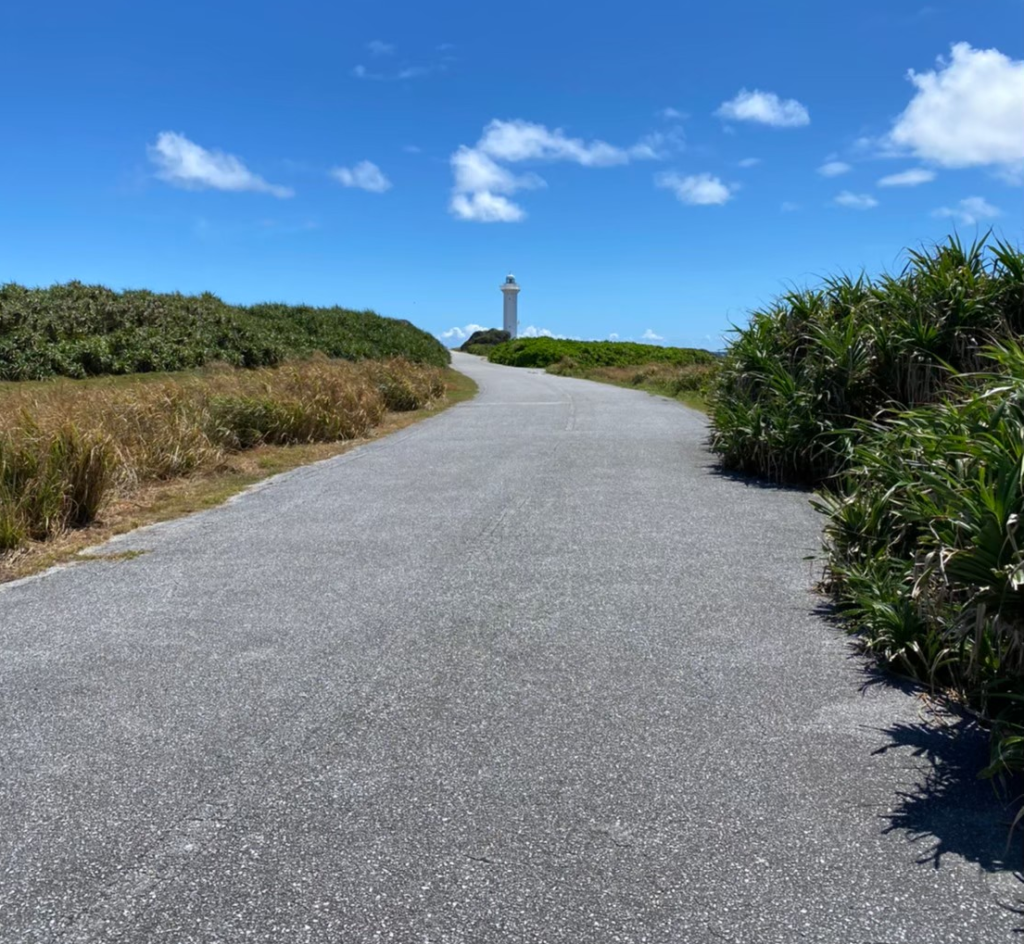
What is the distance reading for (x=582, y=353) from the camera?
177ft

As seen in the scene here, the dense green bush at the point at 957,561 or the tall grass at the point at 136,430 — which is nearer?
the dense green bush at the point at 957,561

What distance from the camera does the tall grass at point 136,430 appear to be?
303 inches

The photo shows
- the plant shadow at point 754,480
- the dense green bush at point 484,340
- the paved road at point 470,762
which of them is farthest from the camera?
the dense green bush at point 484,340

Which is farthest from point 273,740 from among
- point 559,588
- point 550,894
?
point 559,588

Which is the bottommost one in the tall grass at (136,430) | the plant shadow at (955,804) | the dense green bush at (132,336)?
the plant shadow at (955,804)

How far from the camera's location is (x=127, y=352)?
69.0 ft

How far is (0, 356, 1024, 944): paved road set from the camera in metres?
2.75

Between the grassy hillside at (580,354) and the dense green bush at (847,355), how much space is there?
3414 cm

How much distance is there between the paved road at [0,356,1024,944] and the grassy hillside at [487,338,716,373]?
134 feet

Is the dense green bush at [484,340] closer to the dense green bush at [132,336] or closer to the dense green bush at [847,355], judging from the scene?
the dense green bush at [132,336]

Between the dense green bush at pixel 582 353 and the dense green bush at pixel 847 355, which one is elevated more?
the dense green bush at pixel 582 353

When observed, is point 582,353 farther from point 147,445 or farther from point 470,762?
point 470,762

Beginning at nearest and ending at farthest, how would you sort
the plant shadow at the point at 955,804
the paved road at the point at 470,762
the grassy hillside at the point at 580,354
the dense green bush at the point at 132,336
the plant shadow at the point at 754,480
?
the paved road at the point at 470,762 < the plant shadow at the point at 955,804 < the plant shadow at the point at 754,480 < the dense green bush at the point at 132,336 < the grassy hillside at the point at 580,354

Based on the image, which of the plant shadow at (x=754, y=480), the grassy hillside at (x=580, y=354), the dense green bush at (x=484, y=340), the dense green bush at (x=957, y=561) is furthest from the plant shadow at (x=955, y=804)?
the dense green bush at (x=484, y=340)
